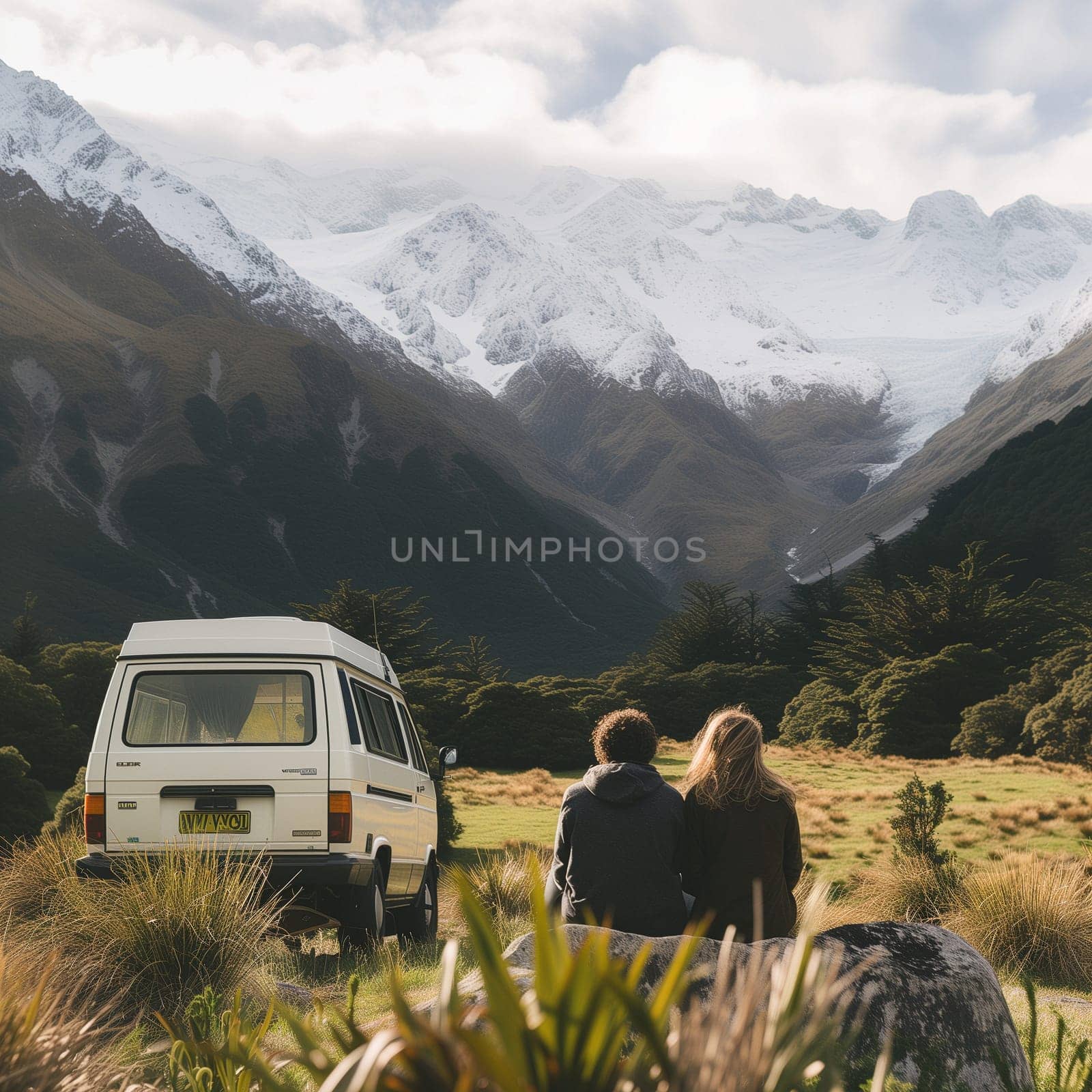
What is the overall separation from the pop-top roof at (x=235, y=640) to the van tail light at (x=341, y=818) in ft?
3.26

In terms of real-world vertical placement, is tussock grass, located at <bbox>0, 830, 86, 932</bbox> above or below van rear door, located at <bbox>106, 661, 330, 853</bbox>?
below

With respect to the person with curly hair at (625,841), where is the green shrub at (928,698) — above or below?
above

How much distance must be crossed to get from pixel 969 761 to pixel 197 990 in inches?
956

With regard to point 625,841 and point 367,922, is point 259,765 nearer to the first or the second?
point 367,922

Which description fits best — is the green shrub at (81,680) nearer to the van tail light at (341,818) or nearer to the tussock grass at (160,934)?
the van tail light at (341,818)

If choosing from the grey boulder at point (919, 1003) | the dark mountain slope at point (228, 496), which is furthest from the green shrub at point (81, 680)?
the dark mountain slope at point (228, 496)

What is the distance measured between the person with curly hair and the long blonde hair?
0.21 meters

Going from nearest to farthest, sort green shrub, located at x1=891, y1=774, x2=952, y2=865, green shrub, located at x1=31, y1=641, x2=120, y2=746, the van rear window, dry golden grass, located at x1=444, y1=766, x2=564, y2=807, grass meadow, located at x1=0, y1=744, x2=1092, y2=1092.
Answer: grass meadow, located at x1=0, y1=744, x2=1092, y2=1092 → the van rear window → green shrub, located at x1=891, y1=774, x2=952, y2=865 → dry golden grass, located at x1=444, y1=766, x2=564, y2=807 → green shrub, located at x1=31, y1=641, x2=120, y2=746

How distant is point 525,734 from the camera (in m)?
37.2

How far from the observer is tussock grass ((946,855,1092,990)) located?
900 centimetres

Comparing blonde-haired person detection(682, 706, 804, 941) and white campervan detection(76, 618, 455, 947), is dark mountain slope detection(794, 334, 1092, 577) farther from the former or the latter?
blonde-haired person detection(682, 706, 804, 941)

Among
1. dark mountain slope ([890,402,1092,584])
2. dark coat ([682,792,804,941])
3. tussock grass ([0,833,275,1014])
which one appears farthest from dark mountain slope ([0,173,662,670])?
Result: dark coat ([682,792,804,941])

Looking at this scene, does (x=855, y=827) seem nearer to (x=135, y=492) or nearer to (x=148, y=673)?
(x=148, y=673)

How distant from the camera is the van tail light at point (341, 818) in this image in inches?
293
